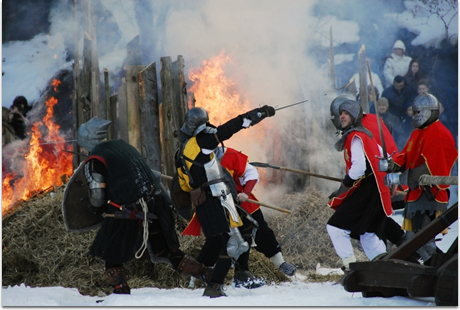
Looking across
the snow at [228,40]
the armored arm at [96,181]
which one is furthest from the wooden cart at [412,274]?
the armored arm at [96,181]

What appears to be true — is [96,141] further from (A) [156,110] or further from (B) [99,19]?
(B) [99,19]

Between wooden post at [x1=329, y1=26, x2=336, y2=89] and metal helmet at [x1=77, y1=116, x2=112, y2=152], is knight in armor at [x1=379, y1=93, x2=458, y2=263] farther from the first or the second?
wooden post at [x1=329, y1=26, x2=336, y2=89]

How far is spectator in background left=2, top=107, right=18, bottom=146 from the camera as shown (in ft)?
24.3

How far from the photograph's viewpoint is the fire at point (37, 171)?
6.84m

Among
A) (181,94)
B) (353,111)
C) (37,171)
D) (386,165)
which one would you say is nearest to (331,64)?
(181,94)

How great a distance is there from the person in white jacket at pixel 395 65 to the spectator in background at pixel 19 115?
5.11m

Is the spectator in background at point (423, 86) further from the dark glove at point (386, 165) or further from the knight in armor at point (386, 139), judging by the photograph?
the dark glove at point (386, 165)

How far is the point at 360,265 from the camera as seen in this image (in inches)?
166

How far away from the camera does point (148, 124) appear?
654cm

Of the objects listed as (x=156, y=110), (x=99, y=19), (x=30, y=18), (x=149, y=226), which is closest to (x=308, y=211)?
(x=156, y=110)

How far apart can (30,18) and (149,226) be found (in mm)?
3477

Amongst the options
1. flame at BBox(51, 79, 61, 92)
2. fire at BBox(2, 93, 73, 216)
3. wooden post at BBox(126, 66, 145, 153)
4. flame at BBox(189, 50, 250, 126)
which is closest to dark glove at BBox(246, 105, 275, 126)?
wooden post at BBox(126, 66, 145, 153)

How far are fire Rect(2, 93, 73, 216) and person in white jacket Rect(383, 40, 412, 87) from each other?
478cm

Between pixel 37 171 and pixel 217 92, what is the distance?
2.30 m
